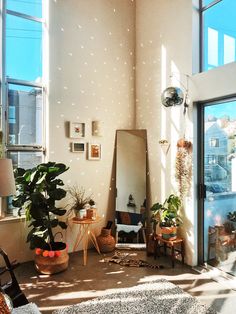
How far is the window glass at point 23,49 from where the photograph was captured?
11.4 ft

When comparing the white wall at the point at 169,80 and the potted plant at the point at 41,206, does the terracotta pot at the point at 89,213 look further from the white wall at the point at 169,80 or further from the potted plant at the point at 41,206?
the white wall at the point at 169,80

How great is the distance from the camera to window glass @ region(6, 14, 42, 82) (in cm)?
348

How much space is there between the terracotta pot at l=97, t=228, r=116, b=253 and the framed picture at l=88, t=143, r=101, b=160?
3.65ft

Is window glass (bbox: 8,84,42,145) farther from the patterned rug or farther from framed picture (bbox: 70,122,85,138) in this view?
the patterned rug

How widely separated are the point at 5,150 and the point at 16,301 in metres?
1.85

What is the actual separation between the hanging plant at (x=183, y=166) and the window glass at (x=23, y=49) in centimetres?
219

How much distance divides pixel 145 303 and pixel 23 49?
3.42 metres

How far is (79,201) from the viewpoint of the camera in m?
3.74

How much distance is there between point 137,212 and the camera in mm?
4184

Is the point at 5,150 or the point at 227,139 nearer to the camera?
the point at 227,139

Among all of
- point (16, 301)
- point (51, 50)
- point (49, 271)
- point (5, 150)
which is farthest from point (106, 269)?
point (51, 50)

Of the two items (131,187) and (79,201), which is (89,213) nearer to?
(79,201)

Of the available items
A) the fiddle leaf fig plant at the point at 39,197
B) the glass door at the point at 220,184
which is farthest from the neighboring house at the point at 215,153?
the fiddle leaf fig plant at the point at 39,197

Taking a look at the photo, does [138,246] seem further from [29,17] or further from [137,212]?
[29,17]
